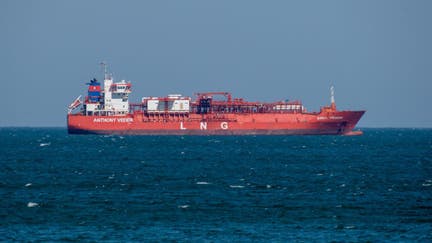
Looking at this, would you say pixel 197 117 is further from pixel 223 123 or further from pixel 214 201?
pixel 214 201

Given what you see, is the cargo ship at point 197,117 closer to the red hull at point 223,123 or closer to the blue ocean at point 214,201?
the red hull at point 223,123

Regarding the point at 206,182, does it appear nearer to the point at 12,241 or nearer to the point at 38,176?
the point at 38,176

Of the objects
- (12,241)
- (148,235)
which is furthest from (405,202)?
(12,241)

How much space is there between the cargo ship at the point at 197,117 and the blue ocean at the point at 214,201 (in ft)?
181

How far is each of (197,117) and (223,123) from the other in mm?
Answer: 4396

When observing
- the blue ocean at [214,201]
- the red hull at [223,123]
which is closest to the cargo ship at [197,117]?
the red hull at [223,123]

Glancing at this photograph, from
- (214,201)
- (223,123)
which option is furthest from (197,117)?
(214,201)

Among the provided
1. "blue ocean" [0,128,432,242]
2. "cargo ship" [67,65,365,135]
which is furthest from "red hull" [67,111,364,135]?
"blue ocean" [0,128,432,242]

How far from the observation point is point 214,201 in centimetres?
4241

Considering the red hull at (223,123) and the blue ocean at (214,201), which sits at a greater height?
the red hull at (223,123)

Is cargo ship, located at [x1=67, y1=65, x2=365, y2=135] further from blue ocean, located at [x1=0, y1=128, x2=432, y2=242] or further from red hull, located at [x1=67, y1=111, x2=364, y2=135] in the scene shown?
blue ocean, located at [x1=0, y1=128, x2=432, y2=242]

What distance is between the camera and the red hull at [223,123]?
12675 cm

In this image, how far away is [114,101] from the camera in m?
133

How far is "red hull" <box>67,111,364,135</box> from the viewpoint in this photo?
127 m
